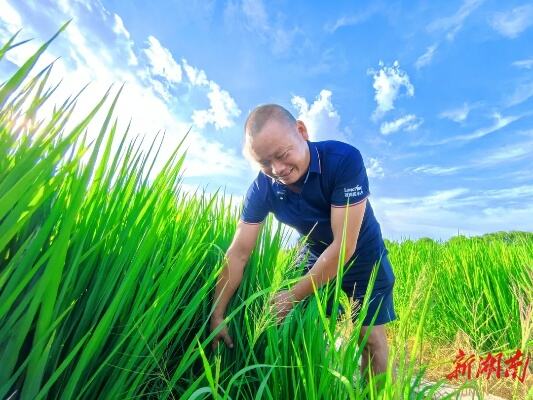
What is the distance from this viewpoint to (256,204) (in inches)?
87.2

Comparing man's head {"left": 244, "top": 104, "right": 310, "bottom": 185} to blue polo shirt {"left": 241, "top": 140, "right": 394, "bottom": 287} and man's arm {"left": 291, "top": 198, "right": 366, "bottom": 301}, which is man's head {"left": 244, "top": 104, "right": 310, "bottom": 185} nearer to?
blue polo shirt {"left": 241, "top": 140, "right": 394, "bottom": 287}

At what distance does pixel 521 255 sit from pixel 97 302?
13.3 ft

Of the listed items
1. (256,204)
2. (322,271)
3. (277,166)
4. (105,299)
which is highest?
(277,166)

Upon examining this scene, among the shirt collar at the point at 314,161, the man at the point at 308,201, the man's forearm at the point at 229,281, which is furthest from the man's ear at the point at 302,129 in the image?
the man's forearm at the point at 229,281

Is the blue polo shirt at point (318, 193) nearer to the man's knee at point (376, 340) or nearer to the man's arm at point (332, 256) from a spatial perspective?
the man's arm at point (332, 256)

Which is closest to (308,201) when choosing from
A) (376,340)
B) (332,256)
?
(332,256)

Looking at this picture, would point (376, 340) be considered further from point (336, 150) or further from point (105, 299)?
point (105, 299)

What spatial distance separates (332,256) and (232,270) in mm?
407

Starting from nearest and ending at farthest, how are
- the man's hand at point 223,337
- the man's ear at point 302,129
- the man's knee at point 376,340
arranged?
the man's hand at point 223,337 → the man's ear at point 302,129 → the man's knee at point 376,340

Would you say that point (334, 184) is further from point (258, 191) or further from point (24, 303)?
point (24, 303)

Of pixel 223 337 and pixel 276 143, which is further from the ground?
pixel 276 143

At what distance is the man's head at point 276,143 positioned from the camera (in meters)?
1.93

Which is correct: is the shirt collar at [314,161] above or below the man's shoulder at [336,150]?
below

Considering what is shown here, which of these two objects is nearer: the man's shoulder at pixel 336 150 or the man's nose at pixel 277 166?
the man's nose at pixel 277 166
